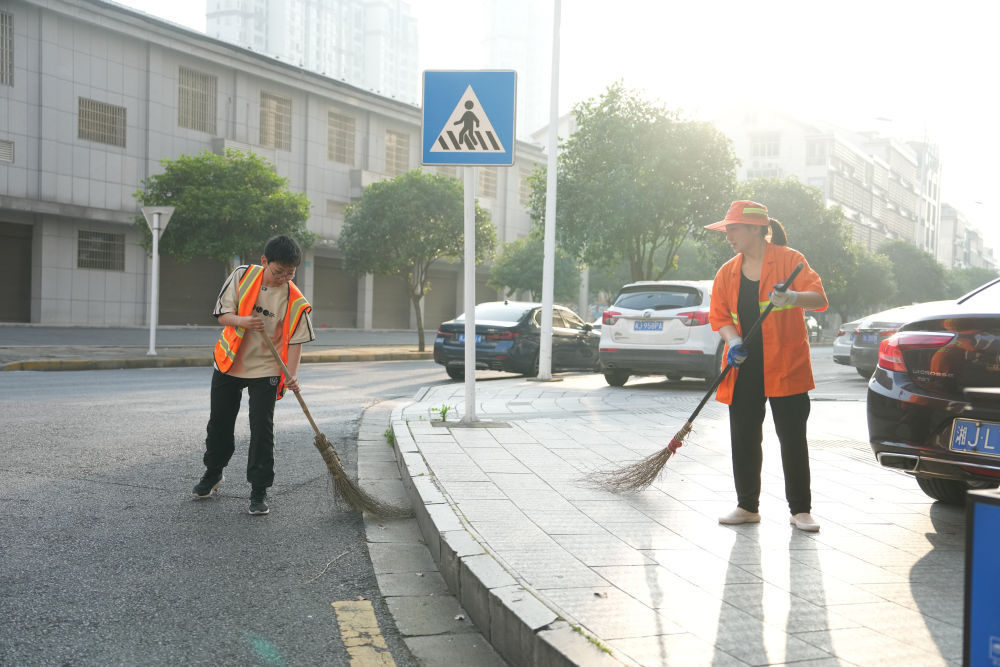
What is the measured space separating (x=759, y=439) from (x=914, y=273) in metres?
70.5

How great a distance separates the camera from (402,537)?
4785 mm

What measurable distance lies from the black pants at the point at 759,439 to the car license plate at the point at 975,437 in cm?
72

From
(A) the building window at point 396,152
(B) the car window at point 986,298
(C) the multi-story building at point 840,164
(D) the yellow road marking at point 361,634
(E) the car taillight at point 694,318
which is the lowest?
(D) the yellow road marking at point 361,634

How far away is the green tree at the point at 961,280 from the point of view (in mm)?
78537

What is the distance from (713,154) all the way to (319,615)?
68.2 feet

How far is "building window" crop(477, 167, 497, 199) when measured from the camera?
45.1 m

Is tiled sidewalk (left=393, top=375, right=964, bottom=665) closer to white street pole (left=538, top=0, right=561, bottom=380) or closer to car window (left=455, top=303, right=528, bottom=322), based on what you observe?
white street pole (left=538, top=0, right=561, bottom=380)

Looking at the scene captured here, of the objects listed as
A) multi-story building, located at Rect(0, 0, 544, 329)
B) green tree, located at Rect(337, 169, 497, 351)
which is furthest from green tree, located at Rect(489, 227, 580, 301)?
green tree, located at Rect(337, 169, 497, 351)

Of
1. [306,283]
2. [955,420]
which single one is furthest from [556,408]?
[306,283]

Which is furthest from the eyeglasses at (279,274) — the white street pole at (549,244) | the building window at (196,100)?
the building window at (196,100)

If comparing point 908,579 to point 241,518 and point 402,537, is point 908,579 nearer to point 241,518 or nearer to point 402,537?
point 402,537

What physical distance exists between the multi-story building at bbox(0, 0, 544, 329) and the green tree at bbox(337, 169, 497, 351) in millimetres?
6024

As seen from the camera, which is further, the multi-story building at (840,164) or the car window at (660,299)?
the multi-story building at (840,164)

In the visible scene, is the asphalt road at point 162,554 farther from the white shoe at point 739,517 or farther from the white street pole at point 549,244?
the white street pole at point 549,244
